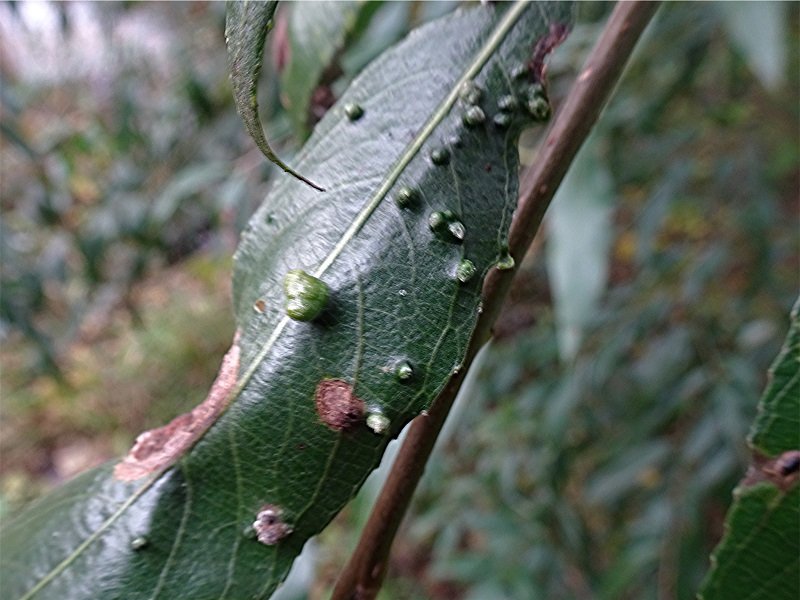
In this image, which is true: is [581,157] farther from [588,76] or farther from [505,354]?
[505,354]

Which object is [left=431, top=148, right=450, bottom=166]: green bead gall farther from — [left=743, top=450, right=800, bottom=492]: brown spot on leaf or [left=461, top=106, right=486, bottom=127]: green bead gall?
[left=743, top=450, right=800, bottom=492]: brown spot on leaf

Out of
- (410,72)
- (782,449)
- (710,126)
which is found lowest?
(782,449)

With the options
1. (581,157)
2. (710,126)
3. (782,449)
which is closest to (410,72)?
(782,449)

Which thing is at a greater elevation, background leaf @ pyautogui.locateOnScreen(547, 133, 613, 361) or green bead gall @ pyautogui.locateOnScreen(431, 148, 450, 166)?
background leaf @ pyautogui.locateOnScreen(547, 133, 613, 361)

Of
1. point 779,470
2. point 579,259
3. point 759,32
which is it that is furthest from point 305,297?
point 759,32

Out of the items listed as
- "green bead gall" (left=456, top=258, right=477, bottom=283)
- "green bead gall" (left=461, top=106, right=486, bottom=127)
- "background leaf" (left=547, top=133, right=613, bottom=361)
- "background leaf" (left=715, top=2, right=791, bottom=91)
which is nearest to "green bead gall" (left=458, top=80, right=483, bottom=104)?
"green bead gall" (left=461, top=106, right=486, bottom=127)

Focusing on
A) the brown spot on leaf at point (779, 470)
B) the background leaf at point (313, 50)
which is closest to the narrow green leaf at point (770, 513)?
the brown spot on leaf at point (779, 470)
